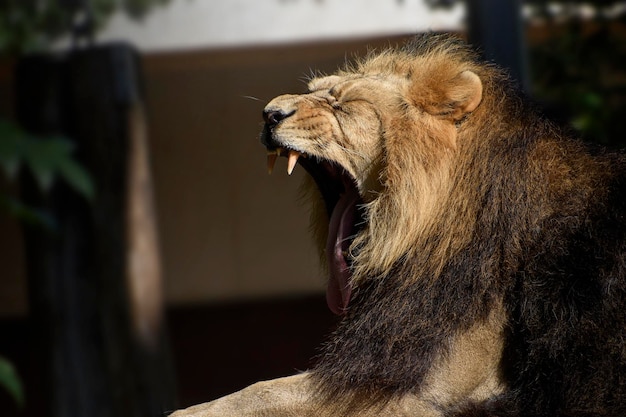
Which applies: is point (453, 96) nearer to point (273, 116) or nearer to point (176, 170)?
point (273, 116)

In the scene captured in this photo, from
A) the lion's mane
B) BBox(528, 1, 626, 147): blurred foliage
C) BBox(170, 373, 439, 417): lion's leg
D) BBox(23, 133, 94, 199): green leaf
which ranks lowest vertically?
BBox(170, 373, 439, 417): lion's leg

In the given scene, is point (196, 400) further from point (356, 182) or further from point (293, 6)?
point (356, 182)

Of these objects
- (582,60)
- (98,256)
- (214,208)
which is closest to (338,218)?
(582,60)

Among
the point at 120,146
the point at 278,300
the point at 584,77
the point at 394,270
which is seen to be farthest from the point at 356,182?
the point at 278,300

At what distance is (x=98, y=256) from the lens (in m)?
7.07

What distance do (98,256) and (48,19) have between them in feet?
5.17

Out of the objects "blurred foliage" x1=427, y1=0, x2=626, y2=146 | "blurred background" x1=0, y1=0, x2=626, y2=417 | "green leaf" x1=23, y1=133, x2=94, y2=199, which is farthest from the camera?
"blurred background" x1=0, y1=0, x2=626, y2=417

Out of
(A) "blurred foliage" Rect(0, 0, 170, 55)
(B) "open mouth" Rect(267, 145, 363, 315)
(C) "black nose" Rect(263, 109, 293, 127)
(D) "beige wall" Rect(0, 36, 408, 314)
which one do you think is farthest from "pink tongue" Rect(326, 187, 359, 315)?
(D) "beige wall" Rect(0, 36, 408, 314)

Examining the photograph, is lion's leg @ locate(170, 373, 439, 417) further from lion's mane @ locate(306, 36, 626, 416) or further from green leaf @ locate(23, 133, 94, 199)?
green leaf @ locate(23, 133, 94, 199)

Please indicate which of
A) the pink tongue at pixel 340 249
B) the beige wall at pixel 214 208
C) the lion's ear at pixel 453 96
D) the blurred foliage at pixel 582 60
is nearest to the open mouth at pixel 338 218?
the pink tongue at pixel 340 249

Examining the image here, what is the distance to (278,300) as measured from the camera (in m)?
8.69

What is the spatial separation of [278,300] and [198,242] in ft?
2.60

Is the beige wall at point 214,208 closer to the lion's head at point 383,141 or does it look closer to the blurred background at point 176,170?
the blurred background at point 176,170

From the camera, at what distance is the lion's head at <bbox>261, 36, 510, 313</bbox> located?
3.13 metres
